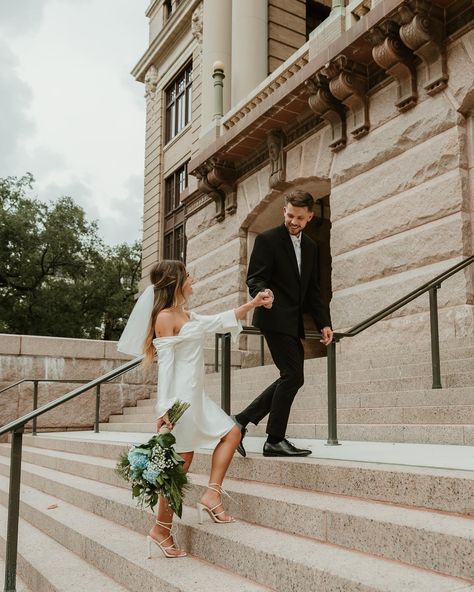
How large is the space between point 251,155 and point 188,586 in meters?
11.4

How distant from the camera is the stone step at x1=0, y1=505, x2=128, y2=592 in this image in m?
4.11

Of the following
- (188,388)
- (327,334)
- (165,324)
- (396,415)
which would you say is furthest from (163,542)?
(396,415)

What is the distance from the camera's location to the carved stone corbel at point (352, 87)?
33.9 feet

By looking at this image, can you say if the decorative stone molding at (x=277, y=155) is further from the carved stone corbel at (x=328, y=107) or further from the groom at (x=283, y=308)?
the groom at (x=283, y=308)

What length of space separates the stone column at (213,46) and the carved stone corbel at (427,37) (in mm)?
7383

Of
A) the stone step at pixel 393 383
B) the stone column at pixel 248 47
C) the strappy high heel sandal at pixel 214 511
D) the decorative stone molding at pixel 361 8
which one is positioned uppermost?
the stone column at pixel 248 47

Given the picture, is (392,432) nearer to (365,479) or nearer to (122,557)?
(365,479)

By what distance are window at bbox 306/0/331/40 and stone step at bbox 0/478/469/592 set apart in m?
16.3

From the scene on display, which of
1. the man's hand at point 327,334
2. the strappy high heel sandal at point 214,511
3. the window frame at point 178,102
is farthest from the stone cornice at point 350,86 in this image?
the window frame at point 178,102

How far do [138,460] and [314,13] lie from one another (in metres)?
17.3

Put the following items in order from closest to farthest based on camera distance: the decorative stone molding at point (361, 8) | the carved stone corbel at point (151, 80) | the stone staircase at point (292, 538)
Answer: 1. the stone staircase at point (292, 538)
2. the decorative stone molding at point (361, 8)
3. the carved stone corbel at point (151, 80)

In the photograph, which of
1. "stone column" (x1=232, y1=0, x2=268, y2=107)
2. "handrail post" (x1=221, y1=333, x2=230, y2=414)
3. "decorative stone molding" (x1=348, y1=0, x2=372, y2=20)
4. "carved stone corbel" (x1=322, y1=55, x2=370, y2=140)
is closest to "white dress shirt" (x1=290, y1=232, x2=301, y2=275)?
"handrail post" (x1=221, y1=333, x2=230, y2=414)

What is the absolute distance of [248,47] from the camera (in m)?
15.4

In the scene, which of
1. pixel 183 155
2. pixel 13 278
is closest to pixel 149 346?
pixel 183 155
